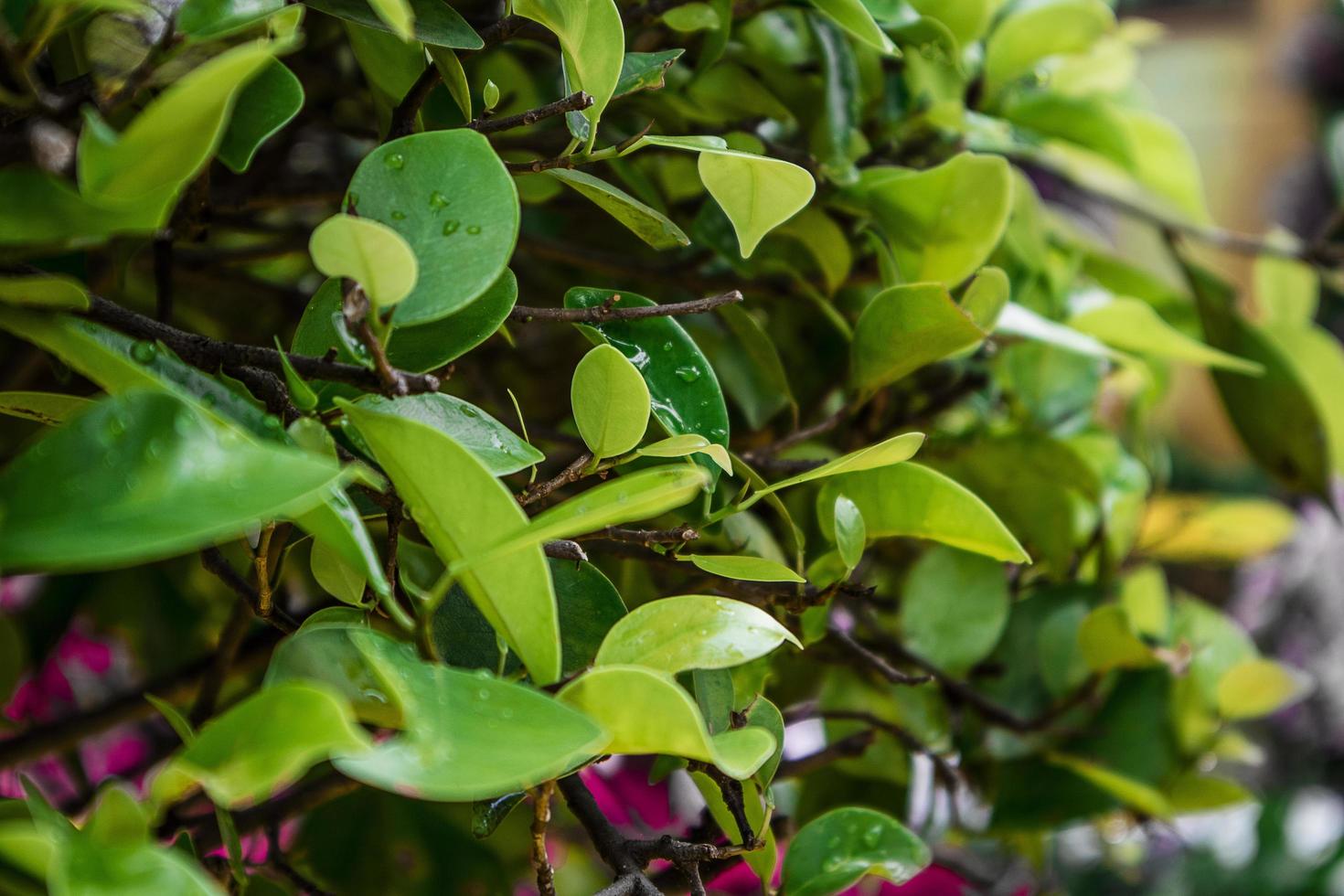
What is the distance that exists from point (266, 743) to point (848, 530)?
0.44ft

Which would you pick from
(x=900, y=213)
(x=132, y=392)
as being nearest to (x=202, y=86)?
(x=132, y=392)

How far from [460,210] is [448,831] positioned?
306 mm

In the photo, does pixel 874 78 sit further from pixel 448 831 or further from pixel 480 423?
pixel 448 831

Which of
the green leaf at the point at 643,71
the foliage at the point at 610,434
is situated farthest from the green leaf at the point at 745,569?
the green leaf at the point at 643,71

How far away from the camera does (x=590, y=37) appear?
0.22m

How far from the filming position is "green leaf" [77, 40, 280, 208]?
5.4 inches

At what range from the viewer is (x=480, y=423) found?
0.20m

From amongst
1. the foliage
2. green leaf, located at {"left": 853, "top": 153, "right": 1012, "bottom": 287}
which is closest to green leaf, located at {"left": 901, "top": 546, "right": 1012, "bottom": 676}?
the foliage

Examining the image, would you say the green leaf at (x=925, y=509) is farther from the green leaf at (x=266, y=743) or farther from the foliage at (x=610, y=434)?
the green leaf at (x=266, y=743)

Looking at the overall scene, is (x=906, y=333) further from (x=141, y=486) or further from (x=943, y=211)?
(x=141, y=486)

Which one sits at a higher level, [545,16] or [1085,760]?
[545,16]

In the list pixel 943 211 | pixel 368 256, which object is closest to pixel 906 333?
pixel 943 211

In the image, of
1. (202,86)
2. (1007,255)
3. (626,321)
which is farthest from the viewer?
(1007,255)

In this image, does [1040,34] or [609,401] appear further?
[1040,34]
